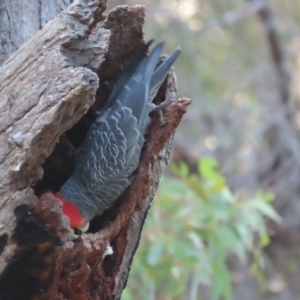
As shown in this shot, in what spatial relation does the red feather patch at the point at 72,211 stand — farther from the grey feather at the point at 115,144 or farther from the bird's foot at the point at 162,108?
the bird's foot at the point at 162,108

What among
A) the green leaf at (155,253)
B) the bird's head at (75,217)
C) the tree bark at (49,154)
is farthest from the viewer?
the green leaf at (155,253)

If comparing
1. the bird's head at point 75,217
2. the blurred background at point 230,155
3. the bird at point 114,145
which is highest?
the blurred background at point 230,155

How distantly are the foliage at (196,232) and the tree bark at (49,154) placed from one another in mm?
1043

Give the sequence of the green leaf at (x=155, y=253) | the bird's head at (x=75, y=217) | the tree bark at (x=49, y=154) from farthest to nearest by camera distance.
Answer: the green leaf at (x=155, y=253) → the bird's head at (x=75, y=217) → the tree bark at (x=49, y=154)

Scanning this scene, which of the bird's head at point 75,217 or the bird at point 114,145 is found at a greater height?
the bird at point 114,145

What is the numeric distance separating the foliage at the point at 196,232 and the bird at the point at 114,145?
0.90 meters

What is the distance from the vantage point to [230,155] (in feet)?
15.5

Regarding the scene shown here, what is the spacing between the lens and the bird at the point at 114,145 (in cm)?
154

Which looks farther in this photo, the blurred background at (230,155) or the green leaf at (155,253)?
the blurred background at (230,155)

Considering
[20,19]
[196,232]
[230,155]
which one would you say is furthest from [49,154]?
[230,155]

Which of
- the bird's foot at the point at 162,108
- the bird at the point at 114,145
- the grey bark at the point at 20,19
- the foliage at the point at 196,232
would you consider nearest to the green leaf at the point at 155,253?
the foliage at the point at 196,232

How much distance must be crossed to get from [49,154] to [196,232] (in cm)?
149

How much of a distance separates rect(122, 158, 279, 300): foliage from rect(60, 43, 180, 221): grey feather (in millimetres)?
899

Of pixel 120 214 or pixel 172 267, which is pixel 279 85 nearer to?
pixel 172 267
